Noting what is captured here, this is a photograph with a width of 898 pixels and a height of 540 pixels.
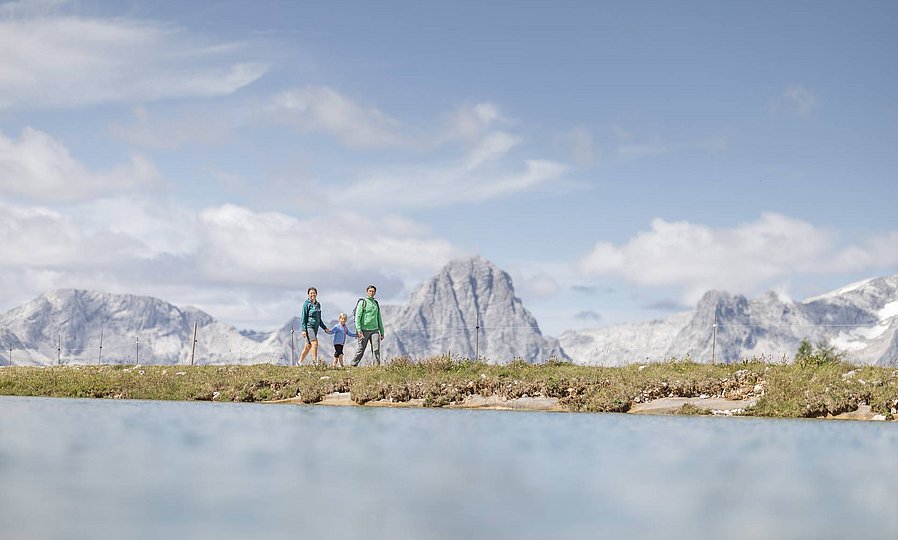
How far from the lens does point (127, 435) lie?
13.8 m

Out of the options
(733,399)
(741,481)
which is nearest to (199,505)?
(741,481)

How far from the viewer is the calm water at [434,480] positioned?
7.25 metres

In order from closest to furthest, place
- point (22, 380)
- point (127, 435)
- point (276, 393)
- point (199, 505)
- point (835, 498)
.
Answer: point (199, 505) → point (835, 498) → point (127, 435) → point (276, 393) → point (22, 380)

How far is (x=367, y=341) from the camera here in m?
32.8

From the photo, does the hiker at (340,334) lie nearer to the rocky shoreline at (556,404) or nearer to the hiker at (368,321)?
the hiker at (368,321)

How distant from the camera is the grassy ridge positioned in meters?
A: 22.1

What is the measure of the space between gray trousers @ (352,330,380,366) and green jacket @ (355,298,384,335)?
0.17 meters

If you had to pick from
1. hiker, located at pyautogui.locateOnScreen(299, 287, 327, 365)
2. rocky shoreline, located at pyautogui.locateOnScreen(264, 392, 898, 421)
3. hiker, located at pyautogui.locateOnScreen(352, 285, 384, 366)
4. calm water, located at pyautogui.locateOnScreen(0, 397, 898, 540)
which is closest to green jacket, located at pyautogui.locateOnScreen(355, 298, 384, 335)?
hiker, located at pyautogui.locateOnScreen(352, 285, 384, 366)

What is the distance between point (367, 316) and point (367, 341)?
2.93 feet

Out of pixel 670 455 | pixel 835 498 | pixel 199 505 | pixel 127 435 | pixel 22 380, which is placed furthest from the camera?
pixel 22 380

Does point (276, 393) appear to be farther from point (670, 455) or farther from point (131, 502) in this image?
point (131, 502)

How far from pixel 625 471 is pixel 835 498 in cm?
232

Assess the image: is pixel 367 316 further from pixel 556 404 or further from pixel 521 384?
pixel 556 404

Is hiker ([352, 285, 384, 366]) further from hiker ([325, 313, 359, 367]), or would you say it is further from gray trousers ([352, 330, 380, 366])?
hiker ([325, 313, 359, 367])
